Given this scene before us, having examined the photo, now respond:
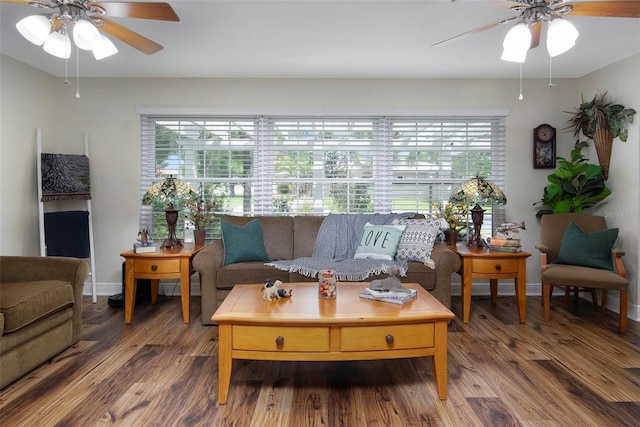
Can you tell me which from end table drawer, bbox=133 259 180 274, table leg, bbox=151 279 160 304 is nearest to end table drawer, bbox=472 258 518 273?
end table drawer, bbox=133 259 180 274

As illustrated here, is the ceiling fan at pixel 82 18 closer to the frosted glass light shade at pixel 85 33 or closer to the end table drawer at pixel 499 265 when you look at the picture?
the frosted glass light shade at pixel 85 33

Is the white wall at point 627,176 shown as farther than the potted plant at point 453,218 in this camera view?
No

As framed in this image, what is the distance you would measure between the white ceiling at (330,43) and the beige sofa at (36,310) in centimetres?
180

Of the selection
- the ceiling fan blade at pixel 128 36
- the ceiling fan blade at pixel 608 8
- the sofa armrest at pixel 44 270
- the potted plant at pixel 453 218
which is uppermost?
the ceiling fan blade at pixel 128 36

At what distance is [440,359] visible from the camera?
223 cm

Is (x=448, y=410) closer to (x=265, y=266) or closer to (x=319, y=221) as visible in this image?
(x=265, y=266)

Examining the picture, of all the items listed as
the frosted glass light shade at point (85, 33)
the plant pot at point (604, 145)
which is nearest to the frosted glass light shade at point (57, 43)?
the frosted glass light shade at point (85, 33)

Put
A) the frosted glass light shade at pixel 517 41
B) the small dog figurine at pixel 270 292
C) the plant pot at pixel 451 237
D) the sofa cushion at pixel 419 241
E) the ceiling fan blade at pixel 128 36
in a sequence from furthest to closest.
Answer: the plant pot at pixel 451 237 < the sofa cushion at pixel 419 241 < the small dog figurine at pixel 270 292 < the ceiling fan blade at pixel 128 36 < the frosted glass light shade at pixel 517 41

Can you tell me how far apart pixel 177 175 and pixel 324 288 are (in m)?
2.71

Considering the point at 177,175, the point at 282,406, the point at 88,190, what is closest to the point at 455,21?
the point at 282,406

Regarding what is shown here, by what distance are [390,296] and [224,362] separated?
40.5 inches

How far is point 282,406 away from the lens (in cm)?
215

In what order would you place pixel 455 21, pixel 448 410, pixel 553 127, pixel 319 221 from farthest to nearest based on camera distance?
pixel 553 127 → pixel 319 221 → pixel 455 21 → pixel 448 410

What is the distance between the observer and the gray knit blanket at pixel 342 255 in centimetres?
333
